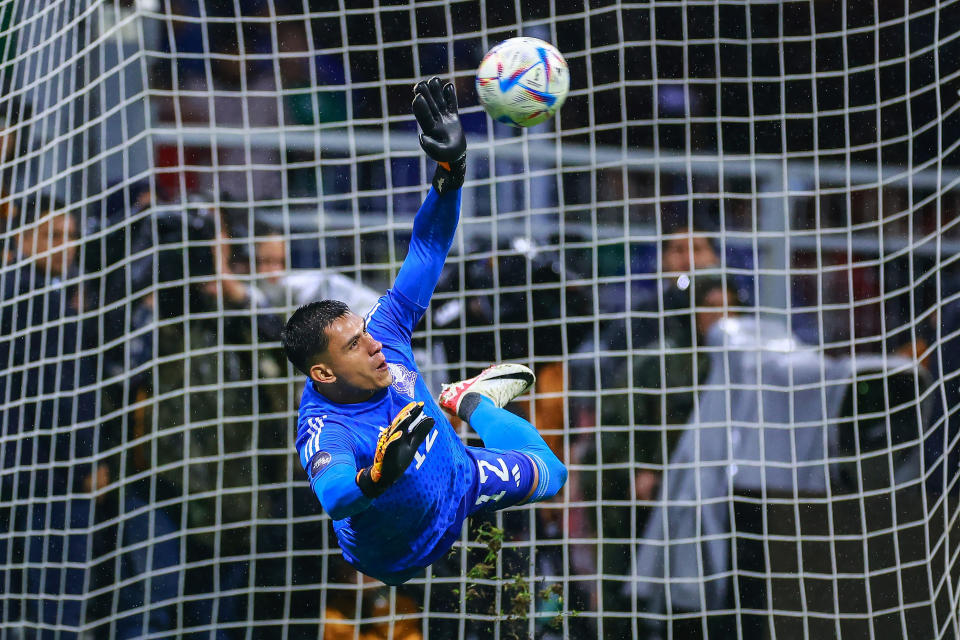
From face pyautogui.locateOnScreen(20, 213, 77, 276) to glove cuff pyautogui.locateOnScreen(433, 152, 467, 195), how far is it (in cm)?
282

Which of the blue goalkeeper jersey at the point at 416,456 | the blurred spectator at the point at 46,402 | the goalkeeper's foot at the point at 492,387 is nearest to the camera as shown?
the blue goalkeeper jersey at the point at 416,456

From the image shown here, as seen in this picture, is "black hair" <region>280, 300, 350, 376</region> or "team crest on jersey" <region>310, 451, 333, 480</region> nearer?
"team crest on jersey" <region>310, 451, 333, 480</region>

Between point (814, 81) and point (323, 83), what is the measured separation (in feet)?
8.61

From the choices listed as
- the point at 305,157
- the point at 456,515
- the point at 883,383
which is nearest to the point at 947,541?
the point at 883,383

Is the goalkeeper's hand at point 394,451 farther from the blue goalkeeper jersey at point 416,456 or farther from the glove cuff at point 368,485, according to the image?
the blue goalkeeper jersey at point 416,456

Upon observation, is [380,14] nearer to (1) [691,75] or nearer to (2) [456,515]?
(1) [691,75]

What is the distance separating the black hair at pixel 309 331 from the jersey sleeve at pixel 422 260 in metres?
0.29

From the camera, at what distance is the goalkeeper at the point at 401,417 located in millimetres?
3158

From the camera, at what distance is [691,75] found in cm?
575

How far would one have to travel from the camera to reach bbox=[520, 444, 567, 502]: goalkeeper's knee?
3.67 m

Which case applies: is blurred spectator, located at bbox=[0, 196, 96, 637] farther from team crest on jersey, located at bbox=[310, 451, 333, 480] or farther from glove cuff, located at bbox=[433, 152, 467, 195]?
team crest on jersey, located at bbox=[310, 451, 333, 480]

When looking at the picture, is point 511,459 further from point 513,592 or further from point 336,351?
point 513,592

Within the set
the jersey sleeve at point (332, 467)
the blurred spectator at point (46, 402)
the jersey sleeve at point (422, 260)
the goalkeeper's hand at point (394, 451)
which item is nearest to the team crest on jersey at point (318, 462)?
the jersey sleeve at point (332, 467)

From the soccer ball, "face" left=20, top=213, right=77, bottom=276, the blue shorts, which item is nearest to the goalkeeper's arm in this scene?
the blue shorts
